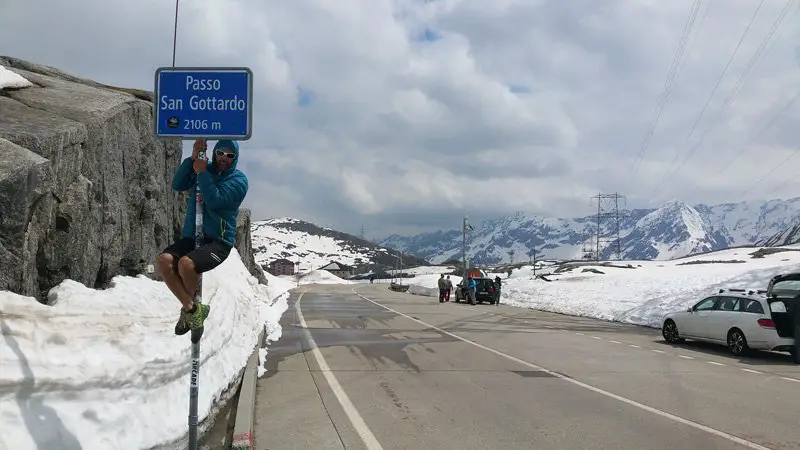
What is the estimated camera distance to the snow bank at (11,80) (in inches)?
369

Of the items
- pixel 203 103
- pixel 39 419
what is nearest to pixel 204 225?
pixel 203 103

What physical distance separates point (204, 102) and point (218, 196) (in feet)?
2.95

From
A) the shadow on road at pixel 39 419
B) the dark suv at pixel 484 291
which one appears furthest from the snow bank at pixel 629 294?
the shadow on road at pixel 39 419

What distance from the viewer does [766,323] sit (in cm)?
1435

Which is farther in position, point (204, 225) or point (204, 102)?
point (204, 102)

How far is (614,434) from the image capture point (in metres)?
6.99

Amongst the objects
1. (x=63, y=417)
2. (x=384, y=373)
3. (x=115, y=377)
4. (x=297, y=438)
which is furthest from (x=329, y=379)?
(x=63, y=417)

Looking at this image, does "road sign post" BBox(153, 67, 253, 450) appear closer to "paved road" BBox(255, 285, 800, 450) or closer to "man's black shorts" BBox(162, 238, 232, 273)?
"man's black shorts" BBox(162, 238, 232, 273)

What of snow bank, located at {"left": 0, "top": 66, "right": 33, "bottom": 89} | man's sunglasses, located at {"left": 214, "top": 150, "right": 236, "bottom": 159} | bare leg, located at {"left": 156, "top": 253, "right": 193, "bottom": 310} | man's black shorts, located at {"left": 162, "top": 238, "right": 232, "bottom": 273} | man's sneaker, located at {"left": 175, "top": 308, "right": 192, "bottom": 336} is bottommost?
man's sneaker, located at {"left": 175, "top": 308, "right": 192, "bottom": 336}

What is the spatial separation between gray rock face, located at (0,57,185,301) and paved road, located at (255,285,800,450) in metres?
3.14

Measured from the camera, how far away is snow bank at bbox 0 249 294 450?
13.5 feet

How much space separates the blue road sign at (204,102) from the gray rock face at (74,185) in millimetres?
2368

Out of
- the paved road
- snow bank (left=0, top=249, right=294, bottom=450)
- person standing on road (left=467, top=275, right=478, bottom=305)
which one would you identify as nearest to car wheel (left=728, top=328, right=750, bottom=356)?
the paved road

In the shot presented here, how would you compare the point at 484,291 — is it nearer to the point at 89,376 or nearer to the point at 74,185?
the point at 74,185
